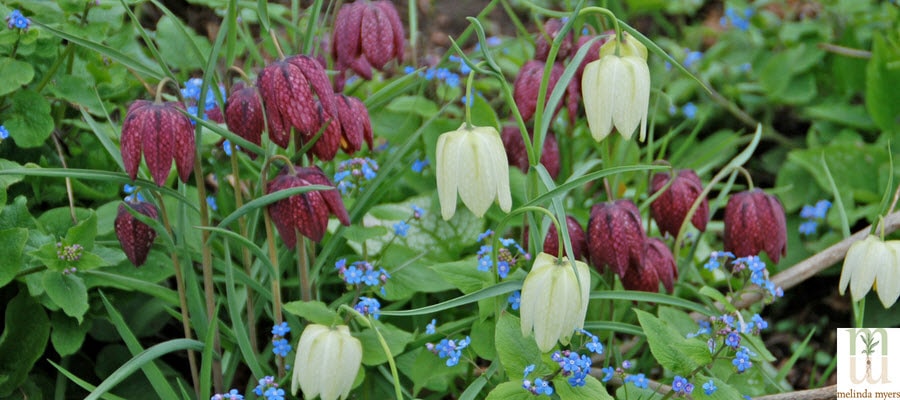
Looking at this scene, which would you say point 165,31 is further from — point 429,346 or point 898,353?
point 898,353

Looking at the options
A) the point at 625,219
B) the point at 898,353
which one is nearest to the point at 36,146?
the point at 625,219

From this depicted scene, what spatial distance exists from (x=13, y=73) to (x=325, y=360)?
84 centimetres

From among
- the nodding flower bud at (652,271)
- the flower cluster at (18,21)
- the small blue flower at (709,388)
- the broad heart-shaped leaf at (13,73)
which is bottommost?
the small blue flower at (709,388)

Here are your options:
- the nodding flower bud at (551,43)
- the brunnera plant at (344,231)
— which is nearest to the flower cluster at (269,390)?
the brunnera plant at (344,231)

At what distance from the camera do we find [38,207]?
6.37ft

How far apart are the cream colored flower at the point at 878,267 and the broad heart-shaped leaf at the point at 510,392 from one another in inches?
21.4

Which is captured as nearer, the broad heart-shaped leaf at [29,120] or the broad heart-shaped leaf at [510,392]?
the broad heart-shaped leaf at [510,392]

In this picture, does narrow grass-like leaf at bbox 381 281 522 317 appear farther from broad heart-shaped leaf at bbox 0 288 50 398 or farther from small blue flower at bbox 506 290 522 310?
broad heart-shaped leaf at bbox 0 288 50 398

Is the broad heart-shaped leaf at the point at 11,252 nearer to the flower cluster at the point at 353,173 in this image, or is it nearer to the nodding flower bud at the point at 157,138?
the nodding flower bud at the point at 157,138

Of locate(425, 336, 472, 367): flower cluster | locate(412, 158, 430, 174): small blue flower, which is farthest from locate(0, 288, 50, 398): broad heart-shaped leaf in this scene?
locate(412, 158, 430, 174): small blue flower

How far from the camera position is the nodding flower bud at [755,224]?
1.79 meters

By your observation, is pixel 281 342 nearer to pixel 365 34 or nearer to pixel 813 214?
pixel 365 34

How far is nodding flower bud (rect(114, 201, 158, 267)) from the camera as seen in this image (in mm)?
1526

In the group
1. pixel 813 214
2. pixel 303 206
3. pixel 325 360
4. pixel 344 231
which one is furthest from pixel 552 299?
pixel 813 214
